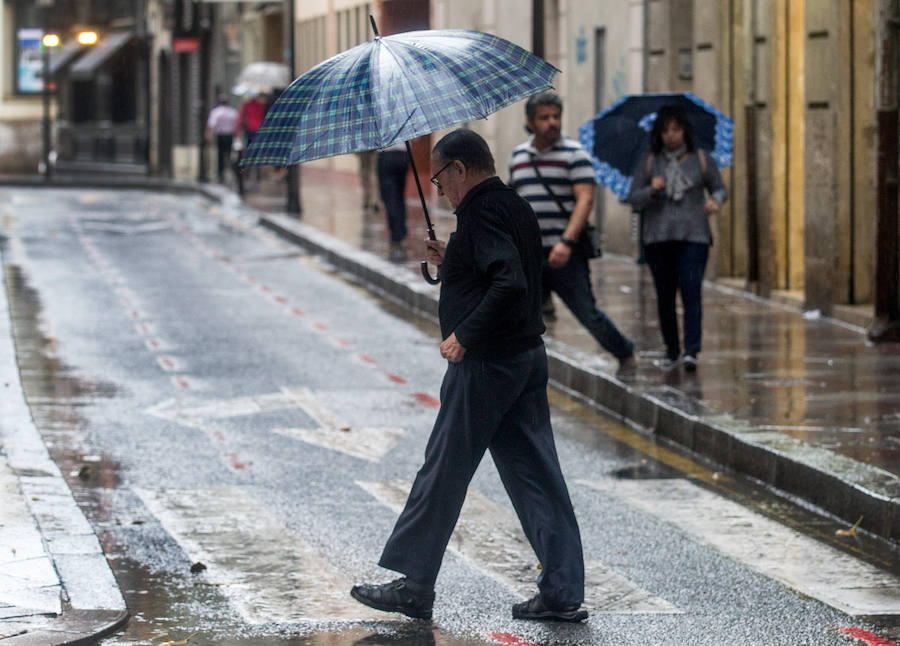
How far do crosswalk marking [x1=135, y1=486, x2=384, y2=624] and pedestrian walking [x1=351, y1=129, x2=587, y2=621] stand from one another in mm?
297

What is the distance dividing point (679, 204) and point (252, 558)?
4849 millimetres

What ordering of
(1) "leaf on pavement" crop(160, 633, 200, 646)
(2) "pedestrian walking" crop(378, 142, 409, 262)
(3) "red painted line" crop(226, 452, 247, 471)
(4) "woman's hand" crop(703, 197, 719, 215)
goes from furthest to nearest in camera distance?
(2) "pedestrian walking" crop(378, 142, 409, 262) → (4) "woman's hand" crop(703, 197, 719, 215) → (3) "red painted line" crop(226, 452, 247, 471) → (1) "leaf on pavement" crop(160, 633, 200, 646)

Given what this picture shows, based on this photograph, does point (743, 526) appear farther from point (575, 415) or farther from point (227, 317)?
point (227, 317)

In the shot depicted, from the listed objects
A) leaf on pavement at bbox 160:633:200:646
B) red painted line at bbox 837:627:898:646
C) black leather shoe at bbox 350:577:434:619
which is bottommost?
red painted line at bbox 837:627:898:646

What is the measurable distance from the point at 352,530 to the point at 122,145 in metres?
42.1

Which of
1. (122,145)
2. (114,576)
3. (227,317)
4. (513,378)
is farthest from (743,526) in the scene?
(122,145)

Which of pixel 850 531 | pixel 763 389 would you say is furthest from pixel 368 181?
pixel 850 531

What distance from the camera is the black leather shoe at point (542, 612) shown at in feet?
20.9

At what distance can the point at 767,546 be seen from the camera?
25.1ft

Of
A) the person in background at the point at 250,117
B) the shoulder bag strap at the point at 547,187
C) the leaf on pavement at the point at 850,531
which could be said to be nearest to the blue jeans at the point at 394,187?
the shoulder bag strap at the point at 547,187

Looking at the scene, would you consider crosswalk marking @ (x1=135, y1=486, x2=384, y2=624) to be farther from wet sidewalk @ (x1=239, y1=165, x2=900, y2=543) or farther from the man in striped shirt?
the man in striped shirt

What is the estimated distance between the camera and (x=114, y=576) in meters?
7.00

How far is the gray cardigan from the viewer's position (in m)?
11.4

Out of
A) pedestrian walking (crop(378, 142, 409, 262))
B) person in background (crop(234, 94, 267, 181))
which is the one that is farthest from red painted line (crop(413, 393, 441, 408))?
person in background (crop(234, 94, 267, 181))
